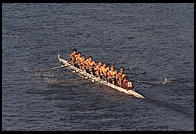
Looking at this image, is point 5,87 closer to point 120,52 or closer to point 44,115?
point 44,115

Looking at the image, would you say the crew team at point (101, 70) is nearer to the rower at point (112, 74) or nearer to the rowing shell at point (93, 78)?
the rower at point (112, 74)

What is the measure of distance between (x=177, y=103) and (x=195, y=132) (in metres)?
7.05

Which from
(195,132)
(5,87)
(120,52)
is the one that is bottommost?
(195,132)

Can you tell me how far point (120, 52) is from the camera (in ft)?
324

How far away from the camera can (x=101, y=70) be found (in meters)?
85.2

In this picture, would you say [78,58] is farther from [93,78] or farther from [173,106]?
[173,106]

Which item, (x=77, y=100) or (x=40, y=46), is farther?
(x=40, y=46)

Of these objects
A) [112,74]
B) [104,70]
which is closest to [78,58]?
[104,70]

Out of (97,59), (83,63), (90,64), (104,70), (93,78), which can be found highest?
(97,59)

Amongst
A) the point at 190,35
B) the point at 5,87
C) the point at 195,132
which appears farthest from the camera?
the point at 190,35

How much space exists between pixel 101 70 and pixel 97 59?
10.6 m

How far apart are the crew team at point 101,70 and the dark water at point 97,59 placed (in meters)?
1.46

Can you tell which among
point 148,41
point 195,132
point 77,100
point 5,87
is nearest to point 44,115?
point 77,100

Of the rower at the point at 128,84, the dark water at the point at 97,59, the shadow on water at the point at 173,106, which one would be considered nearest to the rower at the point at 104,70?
the dark water at the point at 97,59
